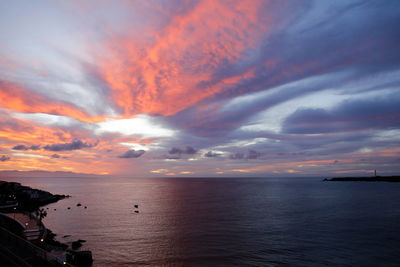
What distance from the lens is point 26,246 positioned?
1102 inches

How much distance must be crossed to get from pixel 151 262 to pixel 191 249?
357 inches

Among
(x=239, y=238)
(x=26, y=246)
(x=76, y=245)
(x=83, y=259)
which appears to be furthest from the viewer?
(x=239, y=238)

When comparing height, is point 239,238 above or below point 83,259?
below

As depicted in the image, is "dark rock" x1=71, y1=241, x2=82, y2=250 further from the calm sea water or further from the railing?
the railing

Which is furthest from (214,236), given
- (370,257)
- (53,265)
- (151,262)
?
(53,265)

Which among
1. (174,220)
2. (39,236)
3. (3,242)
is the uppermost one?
(3,242)

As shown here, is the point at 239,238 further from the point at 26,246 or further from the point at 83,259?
the point at 26,246

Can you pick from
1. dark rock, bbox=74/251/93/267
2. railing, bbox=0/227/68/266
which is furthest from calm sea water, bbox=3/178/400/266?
railing, bbox=0/227/68/266

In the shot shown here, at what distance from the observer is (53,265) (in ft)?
79.7

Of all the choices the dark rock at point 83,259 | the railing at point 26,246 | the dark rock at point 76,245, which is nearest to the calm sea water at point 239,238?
the dark rock at point 76,245

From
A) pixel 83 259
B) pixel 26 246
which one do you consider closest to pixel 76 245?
pixel 83 259

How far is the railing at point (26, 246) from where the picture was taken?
978 inches

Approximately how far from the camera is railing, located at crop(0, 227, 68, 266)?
24836mm

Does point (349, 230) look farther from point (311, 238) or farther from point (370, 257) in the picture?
point (370, 257)
